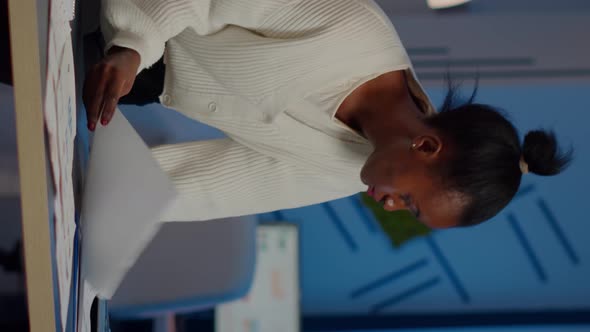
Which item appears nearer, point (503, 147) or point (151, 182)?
point (151, 182)

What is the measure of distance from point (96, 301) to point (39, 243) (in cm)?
50

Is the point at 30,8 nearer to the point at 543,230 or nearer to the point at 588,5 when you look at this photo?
the point at 588,5

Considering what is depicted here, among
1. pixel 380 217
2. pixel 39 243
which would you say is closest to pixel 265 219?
pixel 380 217

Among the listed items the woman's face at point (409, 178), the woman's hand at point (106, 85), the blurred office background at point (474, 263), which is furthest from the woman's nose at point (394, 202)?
the blurred office background at point (474, 263)

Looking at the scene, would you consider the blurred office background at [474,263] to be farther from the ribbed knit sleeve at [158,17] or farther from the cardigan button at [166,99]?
the ribbed knit sleeve at [158,17]

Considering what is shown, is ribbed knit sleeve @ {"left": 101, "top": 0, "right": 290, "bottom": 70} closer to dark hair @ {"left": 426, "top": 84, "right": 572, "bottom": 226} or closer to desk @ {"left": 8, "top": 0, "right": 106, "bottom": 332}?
dark hair @ {"left": 426, "top": 84, "right": 572, "bottom": 226}

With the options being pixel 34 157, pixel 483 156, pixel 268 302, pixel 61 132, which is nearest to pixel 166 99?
pixel 483 156

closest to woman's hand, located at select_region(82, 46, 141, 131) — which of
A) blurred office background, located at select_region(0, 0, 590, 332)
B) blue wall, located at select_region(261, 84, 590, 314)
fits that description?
blurred office background, located at select_region(0, 0, 590, 332)

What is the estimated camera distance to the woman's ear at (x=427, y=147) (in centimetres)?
94

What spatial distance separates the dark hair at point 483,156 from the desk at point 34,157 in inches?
24.2

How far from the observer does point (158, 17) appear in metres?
0.88

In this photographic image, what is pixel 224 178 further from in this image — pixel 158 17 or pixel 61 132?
pixel 61 132

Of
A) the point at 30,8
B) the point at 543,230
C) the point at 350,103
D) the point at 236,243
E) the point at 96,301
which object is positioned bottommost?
the point at 543,230

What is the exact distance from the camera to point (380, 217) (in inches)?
94.2
